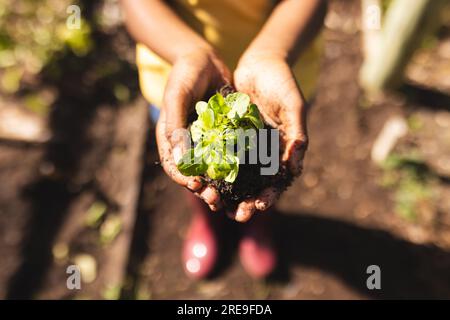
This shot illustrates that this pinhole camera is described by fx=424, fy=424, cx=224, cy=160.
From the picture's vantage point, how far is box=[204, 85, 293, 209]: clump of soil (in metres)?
1.53

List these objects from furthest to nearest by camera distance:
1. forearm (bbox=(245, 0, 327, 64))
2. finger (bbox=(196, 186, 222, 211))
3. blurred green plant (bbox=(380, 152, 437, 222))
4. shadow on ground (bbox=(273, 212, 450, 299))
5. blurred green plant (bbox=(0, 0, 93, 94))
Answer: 1. blurred green plant (bbox=(0, 0, 93, 94))
2. blurred green plant (bbox=(380, 152, 437, 222))
3. shadow on ground (bbox=(273, 212, 450, 299))
4. forearm (bbox=(245, 0, 327, 64))
5. finger (bbox=(196, 186, 222, 211))

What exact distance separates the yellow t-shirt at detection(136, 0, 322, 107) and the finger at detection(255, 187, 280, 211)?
64cm

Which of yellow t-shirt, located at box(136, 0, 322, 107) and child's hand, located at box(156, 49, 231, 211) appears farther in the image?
yellow t-shirt, located at box(136, 0, 322, 107)

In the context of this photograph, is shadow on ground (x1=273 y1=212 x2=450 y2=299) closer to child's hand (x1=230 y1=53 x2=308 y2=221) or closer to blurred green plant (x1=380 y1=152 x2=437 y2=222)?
Result: blurred green plant (x1=380 y1=152 x2=437 y2=222)

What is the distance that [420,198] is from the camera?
280 centimetres

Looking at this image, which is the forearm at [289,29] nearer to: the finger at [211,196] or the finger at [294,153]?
the finger at [294,153]

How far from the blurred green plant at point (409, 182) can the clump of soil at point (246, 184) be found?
5.15 feet

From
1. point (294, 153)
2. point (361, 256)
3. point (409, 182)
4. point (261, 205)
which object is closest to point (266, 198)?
point (261, 205)

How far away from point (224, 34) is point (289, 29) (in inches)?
11.2

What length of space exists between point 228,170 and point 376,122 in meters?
2.05

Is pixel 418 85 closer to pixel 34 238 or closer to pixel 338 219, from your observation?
pixel 338 219

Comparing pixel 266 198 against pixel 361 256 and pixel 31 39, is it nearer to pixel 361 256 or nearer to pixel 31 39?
pixel 361 256

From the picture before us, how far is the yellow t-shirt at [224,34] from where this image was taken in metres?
1.77

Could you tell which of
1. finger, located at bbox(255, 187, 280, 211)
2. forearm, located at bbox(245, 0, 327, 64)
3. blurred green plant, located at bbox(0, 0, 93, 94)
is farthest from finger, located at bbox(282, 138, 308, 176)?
blurred green plant, located at bbox(0, 0, 93, 94)
